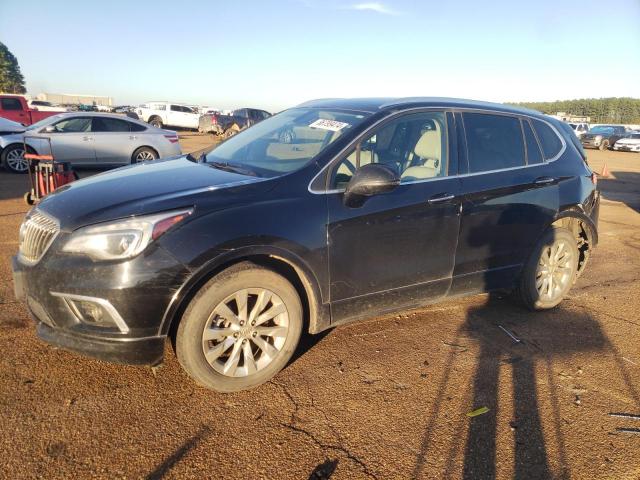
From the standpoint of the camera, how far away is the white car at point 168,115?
1304 inches

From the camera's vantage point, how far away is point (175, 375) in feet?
10.1

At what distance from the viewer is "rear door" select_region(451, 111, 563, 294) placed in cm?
372

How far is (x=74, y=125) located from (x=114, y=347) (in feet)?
32.7

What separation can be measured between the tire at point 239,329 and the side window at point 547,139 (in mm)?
2787

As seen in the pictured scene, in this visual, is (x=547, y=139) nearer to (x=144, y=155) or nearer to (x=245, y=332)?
(x=245, y=332)

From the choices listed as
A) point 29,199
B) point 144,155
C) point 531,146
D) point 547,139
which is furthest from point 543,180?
point 144,155

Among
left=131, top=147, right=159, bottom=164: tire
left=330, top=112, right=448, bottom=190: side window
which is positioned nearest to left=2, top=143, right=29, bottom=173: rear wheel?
left=131, top=147, right=159, bottom=164: tire

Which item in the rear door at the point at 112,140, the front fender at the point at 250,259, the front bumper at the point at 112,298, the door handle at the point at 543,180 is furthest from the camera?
the rear door at the point at 112,140

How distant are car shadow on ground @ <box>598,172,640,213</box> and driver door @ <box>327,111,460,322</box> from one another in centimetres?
864

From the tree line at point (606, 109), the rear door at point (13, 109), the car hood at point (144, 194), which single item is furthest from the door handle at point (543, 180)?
the tree line at point (606, 109)

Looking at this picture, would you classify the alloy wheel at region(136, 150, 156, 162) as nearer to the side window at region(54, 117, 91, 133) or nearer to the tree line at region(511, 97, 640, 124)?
the side window at region(54, 117, 91, 133)

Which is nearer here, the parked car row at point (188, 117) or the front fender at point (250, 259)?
the front fender at point (250, 259)

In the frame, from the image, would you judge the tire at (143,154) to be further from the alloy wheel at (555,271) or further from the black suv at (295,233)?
the alloy wheel at (555,271)

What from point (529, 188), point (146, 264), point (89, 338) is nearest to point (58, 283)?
point (89, 338)
